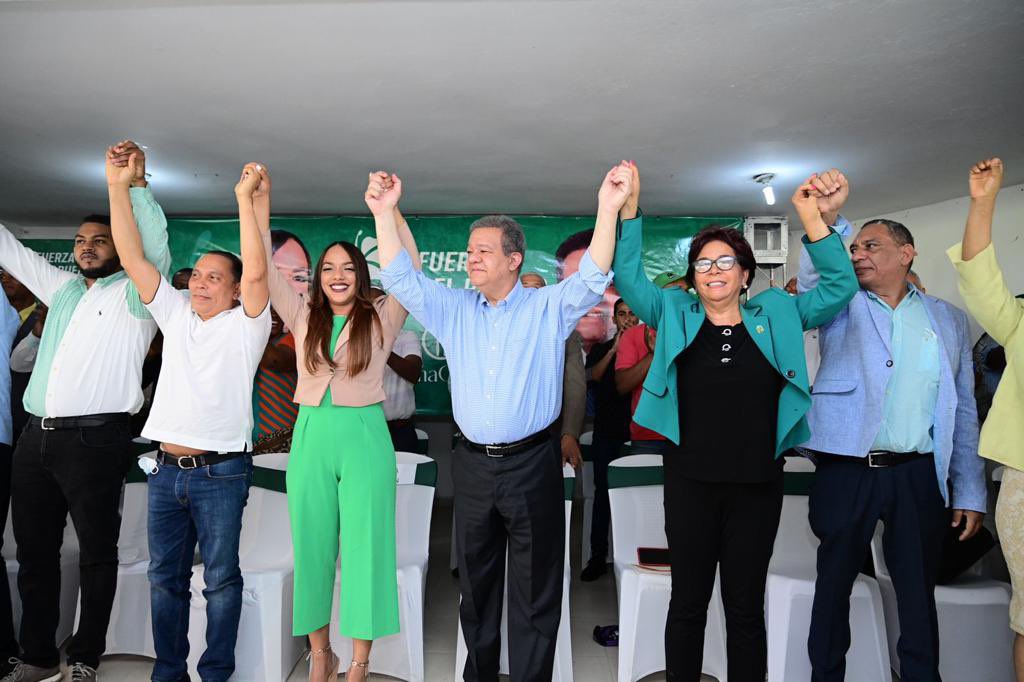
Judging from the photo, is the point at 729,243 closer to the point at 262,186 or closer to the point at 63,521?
the point at 262,186

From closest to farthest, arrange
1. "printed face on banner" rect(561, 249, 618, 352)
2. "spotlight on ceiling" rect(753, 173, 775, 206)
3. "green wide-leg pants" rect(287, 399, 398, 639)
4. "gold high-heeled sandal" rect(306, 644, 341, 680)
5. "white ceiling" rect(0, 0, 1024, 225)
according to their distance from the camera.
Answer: "green wide-leg pants" rect(287, 399, 398, 639), "gold high-heeled sandal" rect(306, 644, 341, 680), "white ceiling" rect(0, 0, 1024, 225), "spotlight on ceiling" rect(753, 173, 775, 206), "printed face on banner" rect(561, 249, 618, 352)

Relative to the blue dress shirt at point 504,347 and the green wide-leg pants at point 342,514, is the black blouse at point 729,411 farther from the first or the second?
the green wide-leg pants at point 342,514

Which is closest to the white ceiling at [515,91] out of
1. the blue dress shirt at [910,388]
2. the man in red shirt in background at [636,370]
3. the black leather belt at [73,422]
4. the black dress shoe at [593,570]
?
the man in red shirt in background at [636,370]

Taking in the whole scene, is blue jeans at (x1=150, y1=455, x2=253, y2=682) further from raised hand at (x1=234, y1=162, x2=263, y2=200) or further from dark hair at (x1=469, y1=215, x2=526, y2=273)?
dark hair at (x1=469, y1=215, x2=526, y2=273)

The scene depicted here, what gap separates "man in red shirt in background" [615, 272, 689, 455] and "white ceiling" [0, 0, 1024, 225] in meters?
1.09

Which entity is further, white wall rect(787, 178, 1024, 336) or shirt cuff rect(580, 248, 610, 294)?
white wall rect(787, 178, 1024, 336)

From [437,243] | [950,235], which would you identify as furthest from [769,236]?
[437,243]

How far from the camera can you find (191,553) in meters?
2.52

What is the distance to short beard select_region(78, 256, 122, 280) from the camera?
268 cm

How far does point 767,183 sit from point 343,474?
13.5 ft

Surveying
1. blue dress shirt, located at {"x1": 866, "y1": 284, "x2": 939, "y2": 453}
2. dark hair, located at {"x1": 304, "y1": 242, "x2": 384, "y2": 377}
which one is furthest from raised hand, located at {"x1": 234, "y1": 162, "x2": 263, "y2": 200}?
blue dress shirt, located at {"x1": 866, "y1": 284, "x2": 939, "y2": 453}

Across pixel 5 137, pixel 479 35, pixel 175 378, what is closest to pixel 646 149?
pixel 479 35

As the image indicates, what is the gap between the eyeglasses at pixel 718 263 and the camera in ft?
6.97

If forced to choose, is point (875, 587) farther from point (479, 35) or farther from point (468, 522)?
point (479, 35)
